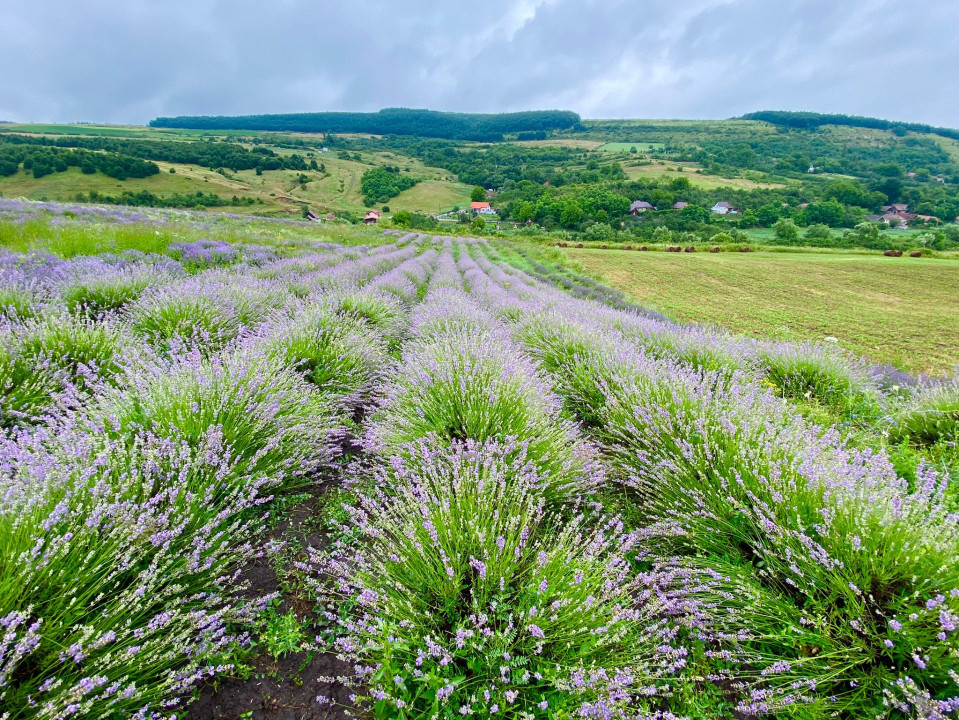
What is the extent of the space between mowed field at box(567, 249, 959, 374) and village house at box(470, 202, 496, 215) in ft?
152

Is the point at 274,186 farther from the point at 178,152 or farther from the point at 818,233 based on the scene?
the point at 818,233

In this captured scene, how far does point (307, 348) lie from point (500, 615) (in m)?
3.55

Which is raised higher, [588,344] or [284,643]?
[588,344]

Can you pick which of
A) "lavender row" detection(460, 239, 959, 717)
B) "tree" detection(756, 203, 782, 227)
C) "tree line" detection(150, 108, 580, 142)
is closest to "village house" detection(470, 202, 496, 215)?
"tree" detection(756, 203, 782, 227)

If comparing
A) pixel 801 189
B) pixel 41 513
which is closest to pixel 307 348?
pixel 41 513

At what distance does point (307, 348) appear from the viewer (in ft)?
14.1

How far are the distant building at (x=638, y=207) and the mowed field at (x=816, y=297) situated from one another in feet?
117

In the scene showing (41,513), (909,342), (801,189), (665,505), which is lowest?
(909,342)

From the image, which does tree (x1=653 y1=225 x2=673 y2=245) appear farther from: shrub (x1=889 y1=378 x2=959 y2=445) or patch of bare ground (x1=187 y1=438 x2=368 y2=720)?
patch of bare ground (x1=187 y1=438 x2=368 y2=720)

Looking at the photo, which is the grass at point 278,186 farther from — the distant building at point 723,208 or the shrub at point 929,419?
the shrub at point 929,419

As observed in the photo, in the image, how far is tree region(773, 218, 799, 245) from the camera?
39928 millimetres

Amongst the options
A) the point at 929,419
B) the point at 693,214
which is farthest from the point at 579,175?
the point at 929,419

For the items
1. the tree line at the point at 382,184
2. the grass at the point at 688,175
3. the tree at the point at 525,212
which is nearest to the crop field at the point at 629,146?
the grass at the point at 688,175

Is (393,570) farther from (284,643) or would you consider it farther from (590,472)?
(590,472)
